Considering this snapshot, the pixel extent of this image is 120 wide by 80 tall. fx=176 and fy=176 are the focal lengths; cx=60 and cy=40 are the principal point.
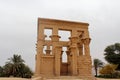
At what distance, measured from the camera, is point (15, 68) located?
141 feet

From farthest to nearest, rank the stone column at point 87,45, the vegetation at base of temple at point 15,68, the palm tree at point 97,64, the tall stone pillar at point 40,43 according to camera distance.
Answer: the palm tree at point 97,64 → the vegetation at base of temple at point 15,68 → the stone column at point 87,45 → the tall stone pillar at point 40,43

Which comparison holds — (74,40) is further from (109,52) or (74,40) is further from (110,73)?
(109,52)

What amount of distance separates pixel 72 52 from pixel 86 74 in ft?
10.4

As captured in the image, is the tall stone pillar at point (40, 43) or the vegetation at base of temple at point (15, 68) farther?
the vegetation at base of temple at point (15, 68)

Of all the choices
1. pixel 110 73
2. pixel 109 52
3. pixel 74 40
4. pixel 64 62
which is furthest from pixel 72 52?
pixel 109 52

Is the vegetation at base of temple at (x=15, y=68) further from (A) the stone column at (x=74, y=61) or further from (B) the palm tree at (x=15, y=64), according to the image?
(A) the stone column at (x=74, y=61)

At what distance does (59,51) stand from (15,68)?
25.0 metres

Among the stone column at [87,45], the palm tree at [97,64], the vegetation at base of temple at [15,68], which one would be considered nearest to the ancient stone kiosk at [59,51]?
the stone column at [87,45]

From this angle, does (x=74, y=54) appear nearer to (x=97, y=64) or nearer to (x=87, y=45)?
(x=87, y=45)

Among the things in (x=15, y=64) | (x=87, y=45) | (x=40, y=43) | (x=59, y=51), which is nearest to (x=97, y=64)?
(x=15, y=64)

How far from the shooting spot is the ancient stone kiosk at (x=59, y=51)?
2086 cm

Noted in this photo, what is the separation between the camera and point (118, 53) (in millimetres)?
48250

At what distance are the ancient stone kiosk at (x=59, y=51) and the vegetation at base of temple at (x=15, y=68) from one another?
22.2 metres

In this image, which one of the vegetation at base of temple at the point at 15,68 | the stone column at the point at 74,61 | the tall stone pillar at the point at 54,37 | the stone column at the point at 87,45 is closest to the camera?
the stone column at the point at 74,61
